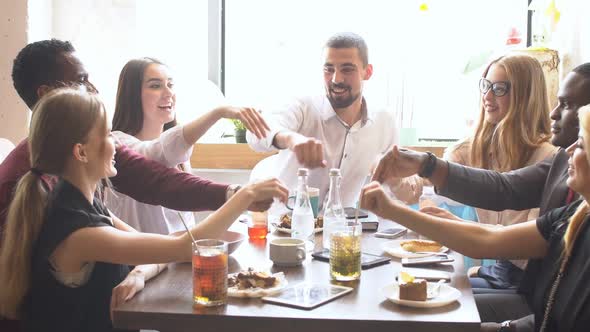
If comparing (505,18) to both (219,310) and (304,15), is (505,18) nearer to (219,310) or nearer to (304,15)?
(304,15)

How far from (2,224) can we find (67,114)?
347 mm

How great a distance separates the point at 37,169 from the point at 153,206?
972 mm

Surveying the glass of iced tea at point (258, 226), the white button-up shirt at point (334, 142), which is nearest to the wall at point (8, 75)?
the white button-up shirt at point (334, 142)

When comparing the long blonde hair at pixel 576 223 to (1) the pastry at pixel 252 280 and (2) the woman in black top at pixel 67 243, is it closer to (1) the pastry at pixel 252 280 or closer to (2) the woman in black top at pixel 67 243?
(1) the pastry at pixel 252 280

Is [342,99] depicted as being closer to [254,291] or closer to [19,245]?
[254,291]

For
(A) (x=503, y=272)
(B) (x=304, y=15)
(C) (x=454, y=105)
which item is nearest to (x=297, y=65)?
(B) (x=304, y=15)

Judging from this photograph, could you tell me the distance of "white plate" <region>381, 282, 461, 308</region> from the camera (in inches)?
57.4

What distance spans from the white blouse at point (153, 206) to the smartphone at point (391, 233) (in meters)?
0.84

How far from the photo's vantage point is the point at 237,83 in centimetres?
432

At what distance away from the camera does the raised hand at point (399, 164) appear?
2.33m

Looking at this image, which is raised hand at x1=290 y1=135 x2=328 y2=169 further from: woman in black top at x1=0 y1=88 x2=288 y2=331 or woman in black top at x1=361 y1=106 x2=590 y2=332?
woman in black top at x1=0 y1=88 x2=288 y2=331

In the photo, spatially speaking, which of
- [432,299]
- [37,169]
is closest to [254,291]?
[432,299]

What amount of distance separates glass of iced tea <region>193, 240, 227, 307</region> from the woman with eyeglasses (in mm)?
1436

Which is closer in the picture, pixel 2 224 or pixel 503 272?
pixel 2 224
